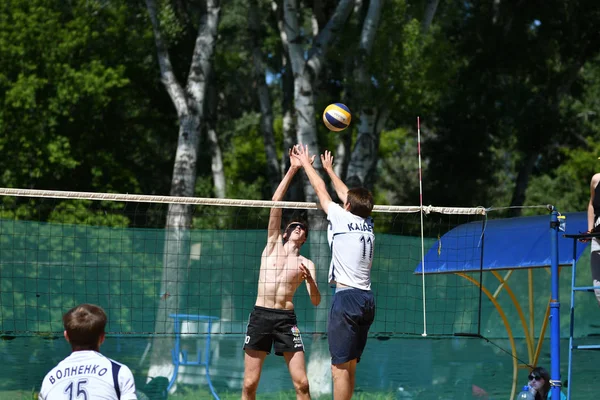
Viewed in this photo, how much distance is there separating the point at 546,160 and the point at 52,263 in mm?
19618

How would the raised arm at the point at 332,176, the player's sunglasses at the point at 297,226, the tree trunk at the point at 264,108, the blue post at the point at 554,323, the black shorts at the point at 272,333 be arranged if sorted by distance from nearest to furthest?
the raised arm at the point at 332,176
the blue post at the point at 554,323
the black shorts at the point at 272,333
the player's sunglasses at the point at 297,226
the tree trunk at the point at 264,108

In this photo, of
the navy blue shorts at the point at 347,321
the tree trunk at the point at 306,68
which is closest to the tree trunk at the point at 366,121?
the tree trunk at the point at 306,68

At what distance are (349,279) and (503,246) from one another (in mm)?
3461

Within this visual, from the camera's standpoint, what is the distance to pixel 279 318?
24.1ft

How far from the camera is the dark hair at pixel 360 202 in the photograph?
6.57m

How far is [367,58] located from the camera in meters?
16.0

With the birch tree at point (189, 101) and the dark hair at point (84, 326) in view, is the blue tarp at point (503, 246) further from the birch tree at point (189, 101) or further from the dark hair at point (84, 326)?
the dark hair at point (84, 326)

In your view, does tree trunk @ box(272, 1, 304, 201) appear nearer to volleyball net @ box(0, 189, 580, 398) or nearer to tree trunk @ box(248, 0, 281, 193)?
tree trunk @ box(248, 0, 281, 193)

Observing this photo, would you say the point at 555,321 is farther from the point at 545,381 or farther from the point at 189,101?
the point at 189,101

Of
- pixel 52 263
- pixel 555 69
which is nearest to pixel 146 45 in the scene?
pixel 555 69

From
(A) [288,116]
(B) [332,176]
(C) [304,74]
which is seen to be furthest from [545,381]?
(A) [288,116]

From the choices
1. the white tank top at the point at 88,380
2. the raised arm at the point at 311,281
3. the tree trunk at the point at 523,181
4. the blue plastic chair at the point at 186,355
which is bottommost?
the blue plastic chair at the point at 186,355

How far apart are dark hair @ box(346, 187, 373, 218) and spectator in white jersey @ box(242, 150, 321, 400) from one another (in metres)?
0.74

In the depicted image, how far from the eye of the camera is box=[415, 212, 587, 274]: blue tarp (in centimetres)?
920
